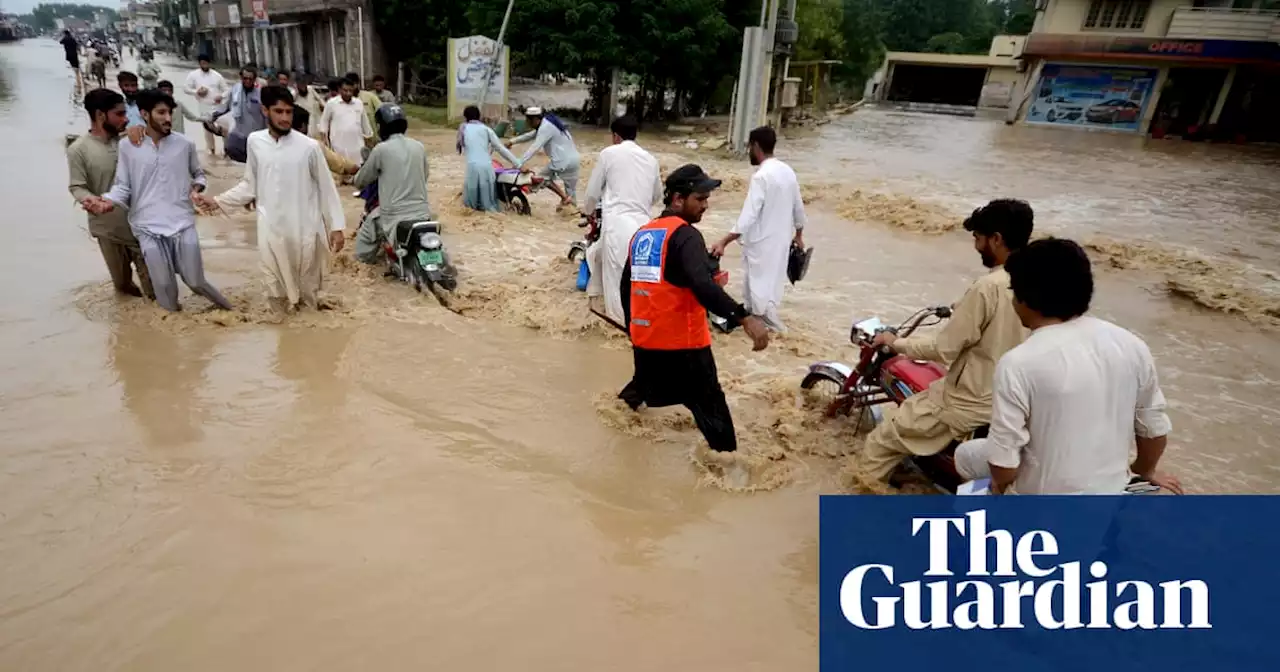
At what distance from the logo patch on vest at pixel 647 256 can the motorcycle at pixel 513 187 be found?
612cm

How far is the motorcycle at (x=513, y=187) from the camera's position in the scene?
31.1ft

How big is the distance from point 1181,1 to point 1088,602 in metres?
33.4

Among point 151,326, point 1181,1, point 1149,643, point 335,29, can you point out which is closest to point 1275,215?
point 1149,643

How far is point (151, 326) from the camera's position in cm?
539

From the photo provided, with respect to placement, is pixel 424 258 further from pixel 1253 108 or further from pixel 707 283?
pixel 1253 108

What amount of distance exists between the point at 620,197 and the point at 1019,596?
13.0 feet

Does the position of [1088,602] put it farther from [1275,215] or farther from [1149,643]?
[1275,215]

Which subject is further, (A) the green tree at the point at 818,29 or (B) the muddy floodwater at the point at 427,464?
(A) the green tree at the point at 818,29

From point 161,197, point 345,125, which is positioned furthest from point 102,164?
point 345,125

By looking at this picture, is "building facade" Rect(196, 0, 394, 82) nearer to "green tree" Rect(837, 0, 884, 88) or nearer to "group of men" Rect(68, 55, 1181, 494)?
"group of men" Rect(68, 55, 1181, 494)

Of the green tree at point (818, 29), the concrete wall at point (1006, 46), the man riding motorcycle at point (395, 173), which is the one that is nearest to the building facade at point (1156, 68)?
the concrete wall at point (1006, 46)

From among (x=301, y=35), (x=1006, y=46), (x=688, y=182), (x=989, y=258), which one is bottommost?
(x=989, y=258)

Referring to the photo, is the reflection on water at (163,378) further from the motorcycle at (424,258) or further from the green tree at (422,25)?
the green tree at (422,25)

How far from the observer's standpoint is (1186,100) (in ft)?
89.4
